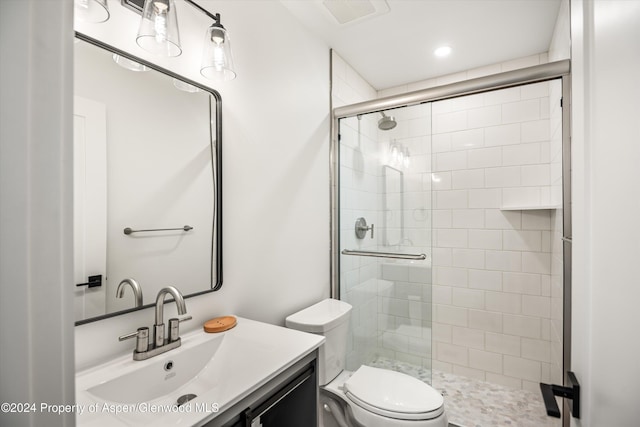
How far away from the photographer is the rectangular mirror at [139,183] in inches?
35.7

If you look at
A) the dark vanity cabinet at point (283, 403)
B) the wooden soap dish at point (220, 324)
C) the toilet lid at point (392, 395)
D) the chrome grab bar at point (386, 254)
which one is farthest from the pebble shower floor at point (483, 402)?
the wooden soap dish at point (220, 324)

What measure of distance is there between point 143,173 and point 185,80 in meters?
0.41

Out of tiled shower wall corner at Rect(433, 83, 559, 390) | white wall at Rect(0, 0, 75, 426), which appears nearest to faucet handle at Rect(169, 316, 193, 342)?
white wall at Rect(0, 0, 75, 426)

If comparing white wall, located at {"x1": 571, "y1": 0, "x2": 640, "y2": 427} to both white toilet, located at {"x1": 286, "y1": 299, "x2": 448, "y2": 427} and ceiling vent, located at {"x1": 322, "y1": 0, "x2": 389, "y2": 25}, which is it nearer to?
white toilet, located at {"x1": 286, "y1": 299, "x2": 448, "y2": 427}

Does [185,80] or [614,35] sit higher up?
[185,80]

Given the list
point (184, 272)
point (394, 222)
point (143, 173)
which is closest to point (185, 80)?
point (143, 173)

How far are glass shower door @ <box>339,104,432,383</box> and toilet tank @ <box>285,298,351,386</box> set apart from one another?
223 millimetres

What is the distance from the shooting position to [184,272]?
3.85 ft

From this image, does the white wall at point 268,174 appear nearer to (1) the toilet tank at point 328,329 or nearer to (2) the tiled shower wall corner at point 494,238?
(1) the toilet tank at point 328,329

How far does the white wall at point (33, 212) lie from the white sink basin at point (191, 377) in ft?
1.60

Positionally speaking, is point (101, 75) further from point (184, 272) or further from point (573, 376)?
point (573, 376)

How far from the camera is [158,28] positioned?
0.95 metres

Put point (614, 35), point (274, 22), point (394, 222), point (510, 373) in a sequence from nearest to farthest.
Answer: point (614, 35) < point (274, 22) < point (394, 222) < point (510, 373)

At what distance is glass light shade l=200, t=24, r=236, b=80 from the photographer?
1118 millimetres
